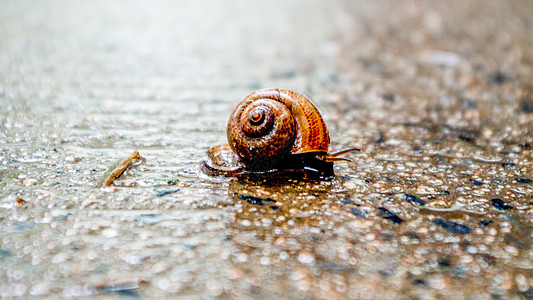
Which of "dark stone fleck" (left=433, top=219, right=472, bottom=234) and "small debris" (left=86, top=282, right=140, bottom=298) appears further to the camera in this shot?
"dark stone fleck" (left=433, top=219, right=472, bottom=234)

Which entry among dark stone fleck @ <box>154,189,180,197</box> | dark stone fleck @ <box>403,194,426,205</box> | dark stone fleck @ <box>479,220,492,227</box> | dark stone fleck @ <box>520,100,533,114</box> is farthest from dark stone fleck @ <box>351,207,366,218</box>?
dark stone fleck @ <box>520,100,533,114</box>

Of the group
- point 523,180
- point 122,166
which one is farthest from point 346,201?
point 122,166

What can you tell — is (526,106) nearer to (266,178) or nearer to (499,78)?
(499,78)

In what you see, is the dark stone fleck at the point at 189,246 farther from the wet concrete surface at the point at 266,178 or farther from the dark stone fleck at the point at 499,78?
the dark stone fleck at the point at 499,78

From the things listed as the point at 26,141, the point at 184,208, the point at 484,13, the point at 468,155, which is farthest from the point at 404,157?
the point at 484,13

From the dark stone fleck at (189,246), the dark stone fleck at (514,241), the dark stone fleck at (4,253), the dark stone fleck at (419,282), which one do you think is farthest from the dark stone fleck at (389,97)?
the dark stone fleck at (4,253)

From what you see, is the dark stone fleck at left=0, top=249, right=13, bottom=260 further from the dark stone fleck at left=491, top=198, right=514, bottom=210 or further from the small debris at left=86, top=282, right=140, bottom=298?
the dark stone fleck at left=491, top=198, right=514, bottom=210

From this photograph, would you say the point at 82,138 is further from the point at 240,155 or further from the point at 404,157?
the point at 404,157
